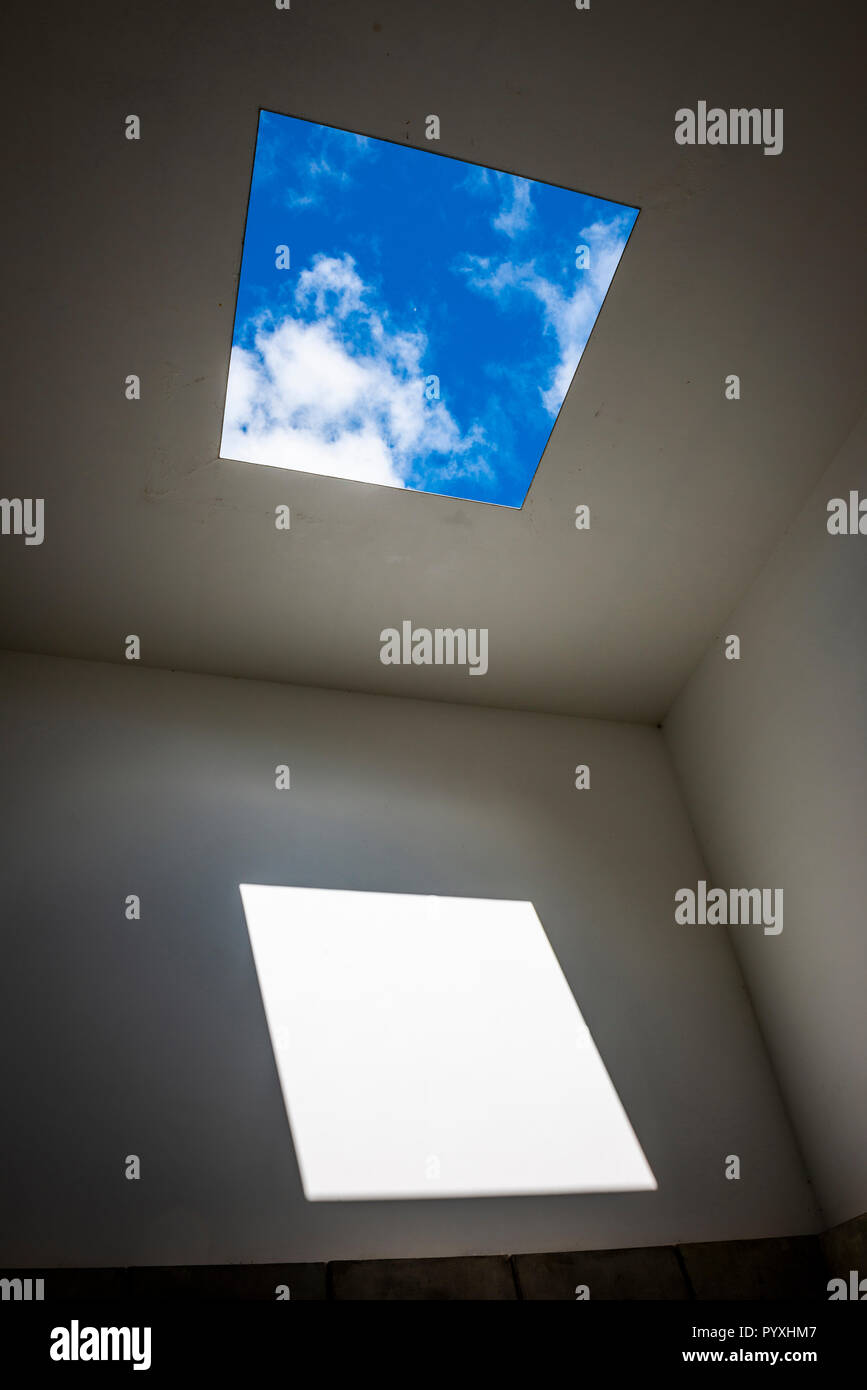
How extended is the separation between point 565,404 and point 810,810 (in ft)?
5.26

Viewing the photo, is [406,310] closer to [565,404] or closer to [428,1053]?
[565,404]

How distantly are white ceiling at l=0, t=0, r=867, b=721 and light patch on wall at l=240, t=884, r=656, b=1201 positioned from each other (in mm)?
1131

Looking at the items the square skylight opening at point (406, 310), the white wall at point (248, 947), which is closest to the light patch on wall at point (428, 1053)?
the white wall at point (248, 947)

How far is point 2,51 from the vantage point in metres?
2.18

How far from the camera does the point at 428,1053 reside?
2.76m

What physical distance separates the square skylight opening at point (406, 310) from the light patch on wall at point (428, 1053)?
1504 mm

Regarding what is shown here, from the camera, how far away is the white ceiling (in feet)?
7.50

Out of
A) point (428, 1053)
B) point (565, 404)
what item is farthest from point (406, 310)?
point (428, 1053)

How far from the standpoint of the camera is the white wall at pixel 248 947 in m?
2.36

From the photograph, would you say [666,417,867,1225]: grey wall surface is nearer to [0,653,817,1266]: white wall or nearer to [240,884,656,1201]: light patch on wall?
[0,653,817,1266]: white wall

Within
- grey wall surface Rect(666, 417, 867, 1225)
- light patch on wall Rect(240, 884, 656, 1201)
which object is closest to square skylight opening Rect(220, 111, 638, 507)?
grey wall surface Rect(666, 417, 867, 1225)
